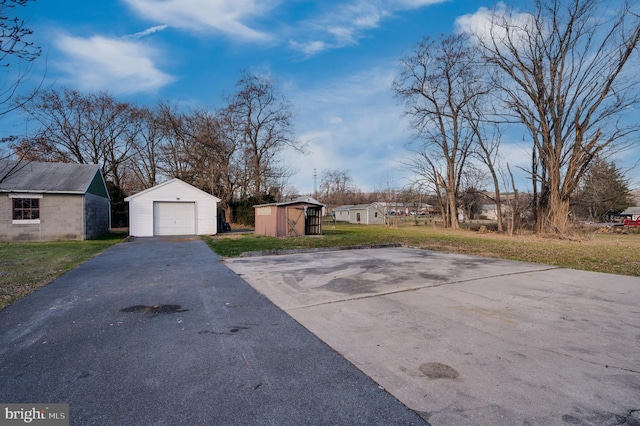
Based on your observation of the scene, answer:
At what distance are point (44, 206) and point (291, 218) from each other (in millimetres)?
12294

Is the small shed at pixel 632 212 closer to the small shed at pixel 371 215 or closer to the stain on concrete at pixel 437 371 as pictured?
the small shed at pixel 371 215

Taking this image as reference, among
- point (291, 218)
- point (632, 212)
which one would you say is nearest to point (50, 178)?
point (291, 218)

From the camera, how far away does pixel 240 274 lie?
24.3ft

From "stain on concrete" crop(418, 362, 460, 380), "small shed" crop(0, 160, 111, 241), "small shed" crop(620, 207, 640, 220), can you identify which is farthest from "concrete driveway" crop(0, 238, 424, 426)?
"small shed" crop(620, 207, 640, 220)

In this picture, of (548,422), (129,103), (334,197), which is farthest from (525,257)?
(334,197)

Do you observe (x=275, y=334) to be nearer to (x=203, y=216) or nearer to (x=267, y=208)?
(x=267, y=208)

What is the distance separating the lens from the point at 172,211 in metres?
19.7

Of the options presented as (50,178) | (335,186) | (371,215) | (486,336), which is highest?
(335,186)

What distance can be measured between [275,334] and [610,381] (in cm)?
311

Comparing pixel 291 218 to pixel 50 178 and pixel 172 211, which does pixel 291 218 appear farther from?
pixel 50 178

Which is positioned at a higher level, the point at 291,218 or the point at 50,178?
the point at 50,178

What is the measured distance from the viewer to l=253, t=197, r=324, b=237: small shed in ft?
59.9

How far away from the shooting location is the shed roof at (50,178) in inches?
623

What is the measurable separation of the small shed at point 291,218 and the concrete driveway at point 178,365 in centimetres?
1293
